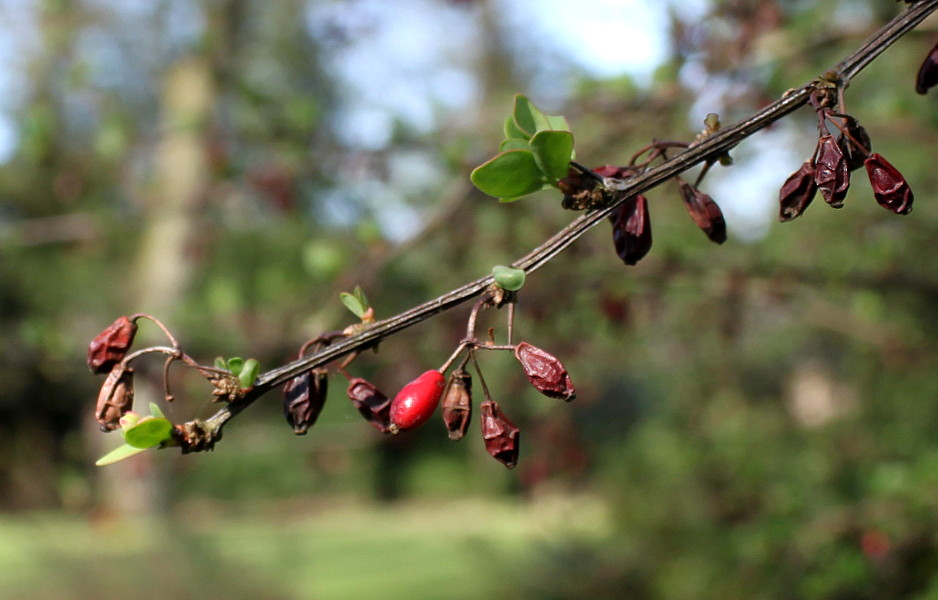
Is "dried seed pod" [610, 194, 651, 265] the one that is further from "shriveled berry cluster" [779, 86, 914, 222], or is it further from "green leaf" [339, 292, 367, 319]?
"green leaf" [339, 292, 367, 319]

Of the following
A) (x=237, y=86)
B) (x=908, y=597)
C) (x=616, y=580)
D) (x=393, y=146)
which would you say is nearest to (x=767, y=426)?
(x=616, y=580)

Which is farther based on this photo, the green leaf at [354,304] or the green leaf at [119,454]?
the green leaf at [354,304]

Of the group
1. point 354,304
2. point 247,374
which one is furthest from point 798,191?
point 247,374

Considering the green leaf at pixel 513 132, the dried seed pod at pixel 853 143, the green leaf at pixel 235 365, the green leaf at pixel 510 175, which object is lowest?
the green leaf at pixel 235 365

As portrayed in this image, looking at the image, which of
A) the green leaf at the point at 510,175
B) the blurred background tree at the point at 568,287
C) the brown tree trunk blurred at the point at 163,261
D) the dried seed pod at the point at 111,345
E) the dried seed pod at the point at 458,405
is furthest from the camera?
the brown tree trunk blurred at the point at 163,261

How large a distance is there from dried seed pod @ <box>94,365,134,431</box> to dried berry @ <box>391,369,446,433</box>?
0.39 m

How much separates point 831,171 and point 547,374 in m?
0.44

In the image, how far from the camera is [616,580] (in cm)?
817

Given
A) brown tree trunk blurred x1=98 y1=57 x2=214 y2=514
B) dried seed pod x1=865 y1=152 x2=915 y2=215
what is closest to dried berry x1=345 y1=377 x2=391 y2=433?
dried seed pod x1=865 y1=152 x2=915 y2=215

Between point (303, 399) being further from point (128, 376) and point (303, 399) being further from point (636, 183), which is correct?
point (636, 183)

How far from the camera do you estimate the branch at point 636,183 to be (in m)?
1.08

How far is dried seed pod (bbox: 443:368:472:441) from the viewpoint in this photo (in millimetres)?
1166

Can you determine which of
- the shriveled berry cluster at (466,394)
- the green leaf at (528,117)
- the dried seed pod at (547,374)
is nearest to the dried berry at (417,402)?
the shriveled berry cluster at (466,394)

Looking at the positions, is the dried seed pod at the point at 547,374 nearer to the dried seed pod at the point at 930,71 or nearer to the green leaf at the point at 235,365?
the green leaf at the point at 235,365
